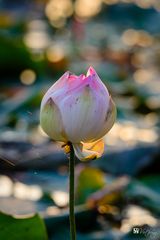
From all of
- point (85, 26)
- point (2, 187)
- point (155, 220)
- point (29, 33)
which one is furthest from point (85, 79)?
point (85, 26)

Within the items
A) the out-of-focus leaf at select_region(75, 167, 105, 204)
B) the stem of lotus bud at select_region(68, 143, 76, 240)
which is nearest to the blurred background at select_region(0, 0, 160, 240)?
the out-of-focus leaf at select_region(75, 167, 105, 204)

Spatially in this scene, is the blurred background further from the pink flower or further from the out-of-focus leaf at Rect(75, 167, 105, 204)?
the pink flower

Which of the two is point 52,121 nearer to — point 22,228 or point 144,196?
point 22,228

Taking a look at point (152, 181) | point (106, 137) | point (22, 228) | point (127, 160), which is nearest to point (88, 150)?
point (22, 228)

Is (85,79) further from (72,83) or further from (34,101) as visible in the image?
(34,101)

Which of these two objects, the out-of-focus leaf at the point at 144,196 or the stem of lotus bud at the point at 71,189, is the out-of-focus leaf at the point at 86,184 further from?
the stem of lotus bud at the point at 71,189
